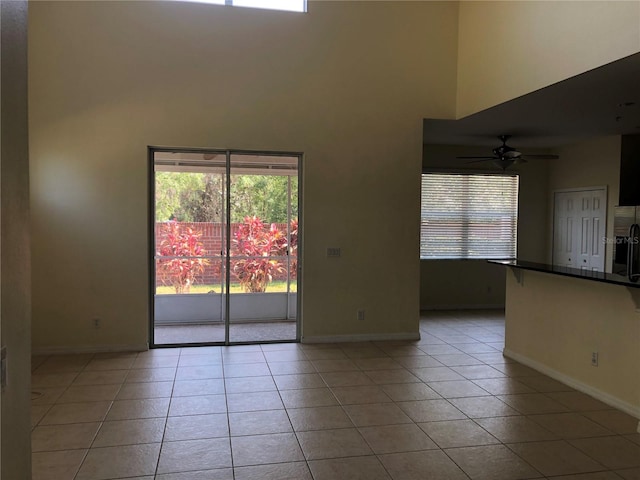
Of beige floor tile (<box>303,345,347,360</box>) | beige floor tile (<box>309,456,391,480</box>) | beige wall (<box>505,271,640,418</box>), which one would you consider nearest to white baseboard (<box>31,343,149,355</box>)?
beige floor tile (<box>303,345,347,360</box>)

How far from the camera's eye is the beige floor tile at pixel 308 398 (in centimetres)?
377

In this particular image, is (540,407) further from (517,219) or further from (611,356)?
(517,219)

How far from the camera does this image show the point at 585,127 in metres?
6.23

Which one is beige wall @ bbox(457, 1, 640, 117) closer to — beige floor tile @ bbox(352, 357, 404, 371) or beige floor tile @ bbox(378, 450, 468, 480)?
beige floor tile @ bbox(352, 357, 404, 371)

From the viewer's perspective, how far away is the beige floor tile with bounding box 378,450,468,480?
272cm

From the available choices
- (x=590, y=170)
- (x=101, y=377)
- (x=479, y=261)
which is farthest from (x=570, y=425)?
(x=590, y=170)

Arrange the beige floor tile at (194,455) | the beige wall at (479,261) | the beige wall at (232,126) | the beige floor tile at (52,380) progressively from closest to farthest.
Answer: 1. the beige floor tile at (194,455)
2. the beige floor tile at (52,380)
3. the beige wall at (232,126)
4. the beige wall at (479,261)

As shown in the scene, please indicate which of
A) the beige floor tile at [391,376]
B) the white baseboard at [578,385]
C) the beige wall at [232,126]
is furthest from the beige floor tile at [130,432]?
the white baseboard at [578,385]

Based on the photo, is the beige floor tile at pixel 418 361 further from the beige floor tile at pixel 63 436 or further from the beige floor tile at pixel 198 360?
the beige floor tile at pixel 63 436

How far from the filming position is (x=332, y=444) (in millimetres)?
3100

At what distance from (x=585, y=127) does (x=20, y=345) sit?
669 centimetres

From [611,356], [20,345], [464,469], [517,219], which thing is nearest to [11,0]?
[20,345]

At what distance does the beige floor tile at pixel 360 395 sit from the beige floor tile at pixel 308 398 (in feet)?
0.23

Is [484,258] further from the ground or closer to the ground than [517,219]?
closer to the ground
